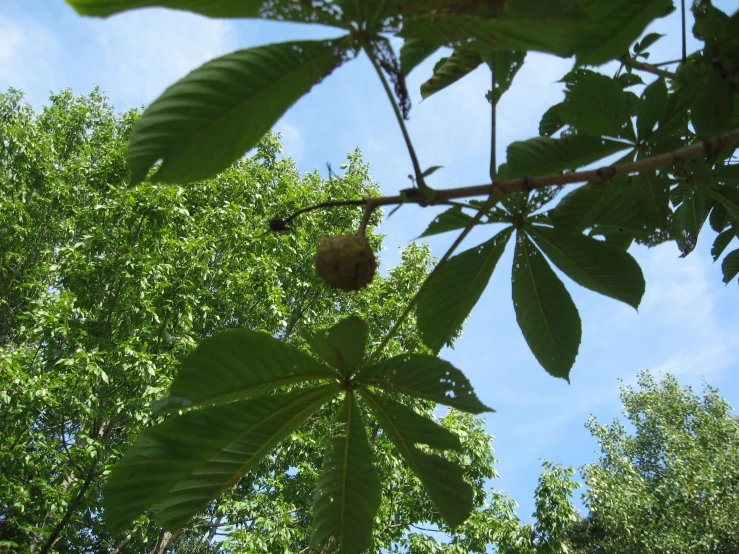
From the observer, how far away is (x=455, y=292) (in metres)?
1.38

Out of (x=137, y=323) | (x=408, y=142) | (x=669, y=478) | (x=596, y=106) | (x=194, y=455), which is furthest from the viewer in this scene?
(x=669, y=478)

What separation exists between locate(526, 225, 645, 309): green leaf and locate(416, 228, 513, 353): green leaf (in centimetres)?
14

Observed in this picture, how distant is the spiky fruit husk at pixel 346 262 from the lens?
924mm

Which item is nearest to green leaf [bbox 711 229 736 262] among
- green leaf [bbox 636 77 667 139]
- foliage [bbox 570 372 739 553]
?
green leaf [bbox 636 77 667 139]

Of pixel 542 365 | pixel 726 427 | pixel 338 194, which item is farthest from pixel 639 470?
pixel 542 365

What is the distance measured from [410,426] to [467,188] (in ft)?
2.09

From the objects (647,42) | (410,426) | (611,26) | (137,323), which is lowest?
(410,426)

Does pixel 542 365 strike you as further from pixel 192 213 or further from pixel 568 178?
pixel 192 213

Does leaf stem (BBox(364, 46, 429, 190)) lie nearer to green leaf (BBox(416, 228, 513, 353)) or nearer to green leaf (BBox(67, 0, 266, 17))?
green leaf (BBox(67, 0, 266, 17))

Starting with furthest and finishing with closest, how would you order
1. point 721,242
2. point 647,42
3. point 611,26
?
point 721,242 < point 647,42 < point 611,26

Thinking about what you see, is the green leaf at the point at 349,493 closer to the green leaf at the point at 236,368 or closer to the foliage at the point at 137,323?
the green leaf at the point at 236,368

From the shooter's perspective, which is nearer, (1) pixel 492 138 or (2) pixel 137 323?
(1) pixel 492 138

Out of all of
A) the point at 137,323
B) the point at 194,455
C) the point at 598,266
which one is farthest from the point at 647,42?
the point at 137,323

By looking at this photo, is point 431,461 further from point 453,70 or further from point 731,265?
point 731,265
